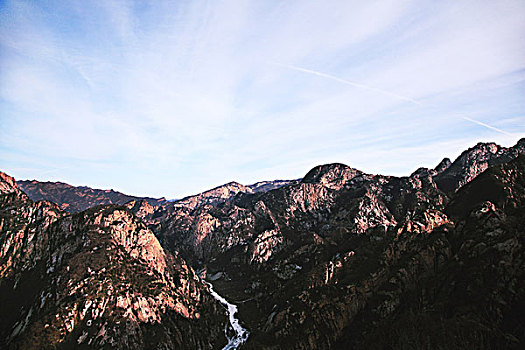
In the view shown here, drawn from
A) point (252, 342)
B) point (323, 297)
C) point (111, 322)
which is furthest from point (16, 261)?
point (323, 297)

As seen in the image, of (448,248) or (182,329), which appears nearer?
(448,248)

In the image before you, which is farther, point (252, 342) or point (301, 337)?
point (252, 342)

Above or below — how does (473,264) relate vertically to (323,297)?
above

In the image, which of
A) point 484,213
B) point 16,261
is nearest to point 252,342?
point 484,213

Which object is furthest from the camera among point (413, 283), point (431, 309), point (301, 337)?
point (301, 337)

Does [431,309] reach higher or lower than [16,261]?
lower

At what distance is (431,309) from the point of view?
9350cm

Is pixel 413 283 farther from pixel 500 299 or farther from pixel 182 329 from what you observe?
pixel 182 329

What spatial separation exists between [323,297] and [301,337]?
28.0m

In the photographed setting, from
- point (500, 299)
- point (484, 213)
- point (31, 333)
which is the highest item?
point (484, 213)

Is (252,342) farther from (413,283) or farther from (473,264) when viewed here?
(473,264)

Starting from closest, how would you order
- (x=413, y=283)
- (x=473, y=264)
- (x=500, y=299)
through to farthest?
(x=500, y=299), (x=473, y=264), (x=413, y=283)

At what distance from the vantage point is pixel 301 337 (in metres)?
153

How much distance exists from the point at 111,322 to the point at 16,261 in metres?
95.7
